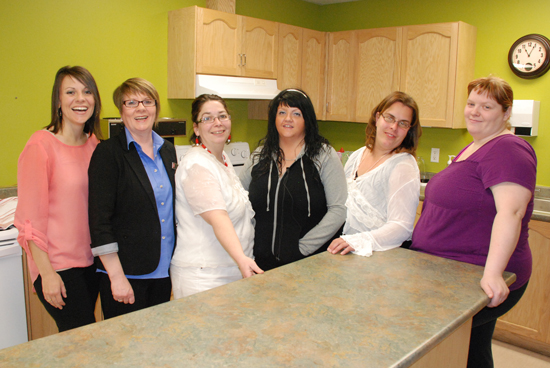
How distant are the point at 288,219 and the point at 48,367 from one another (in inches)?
42.1

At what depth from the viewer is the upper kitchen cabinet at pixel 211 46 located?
3008 millimetres

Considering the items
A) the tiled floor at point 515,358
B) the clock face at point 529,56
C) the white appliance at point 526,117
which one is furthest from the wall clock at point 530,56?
the tiled floor at point 515,358

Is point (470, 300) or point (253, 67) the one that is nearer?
point (470, 300)

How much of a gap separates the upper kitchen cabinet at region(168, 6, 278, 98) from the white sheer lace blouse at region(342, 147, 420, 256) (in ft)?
5.47

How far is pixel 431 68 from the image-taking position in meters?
3.38

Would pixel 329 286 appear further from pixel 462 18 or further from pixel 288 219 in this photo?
pixel 462 18

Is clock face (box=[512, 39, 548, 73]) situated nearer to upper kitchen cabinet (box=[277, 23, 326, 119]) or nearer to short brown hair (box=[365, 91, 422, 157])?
upper kitchen cabinet (box=[277, 23, 326, 119])

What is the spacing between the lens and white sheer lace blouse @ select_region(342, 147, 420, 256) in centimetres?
150

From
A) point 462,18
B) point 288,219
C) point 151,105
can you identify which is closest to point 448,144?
point 462,18

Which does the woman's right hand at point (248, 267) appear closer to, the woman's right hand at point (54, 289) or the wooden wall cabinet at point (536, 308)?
the woman's right hand at point (54, 289)

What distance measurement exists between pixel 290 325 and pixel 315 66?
10.6ft

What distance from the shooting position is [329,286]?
117 cm

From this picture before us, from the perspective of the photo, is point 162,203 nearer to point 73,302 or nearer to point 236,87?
point 73,302

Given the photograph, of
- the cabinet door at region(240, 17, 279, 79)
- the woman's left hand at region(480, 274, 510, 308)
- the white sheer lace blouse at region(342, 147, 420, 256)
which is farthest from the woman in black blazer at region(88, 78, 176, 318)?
the cabinet door at region(240, 17, 279, 79)
